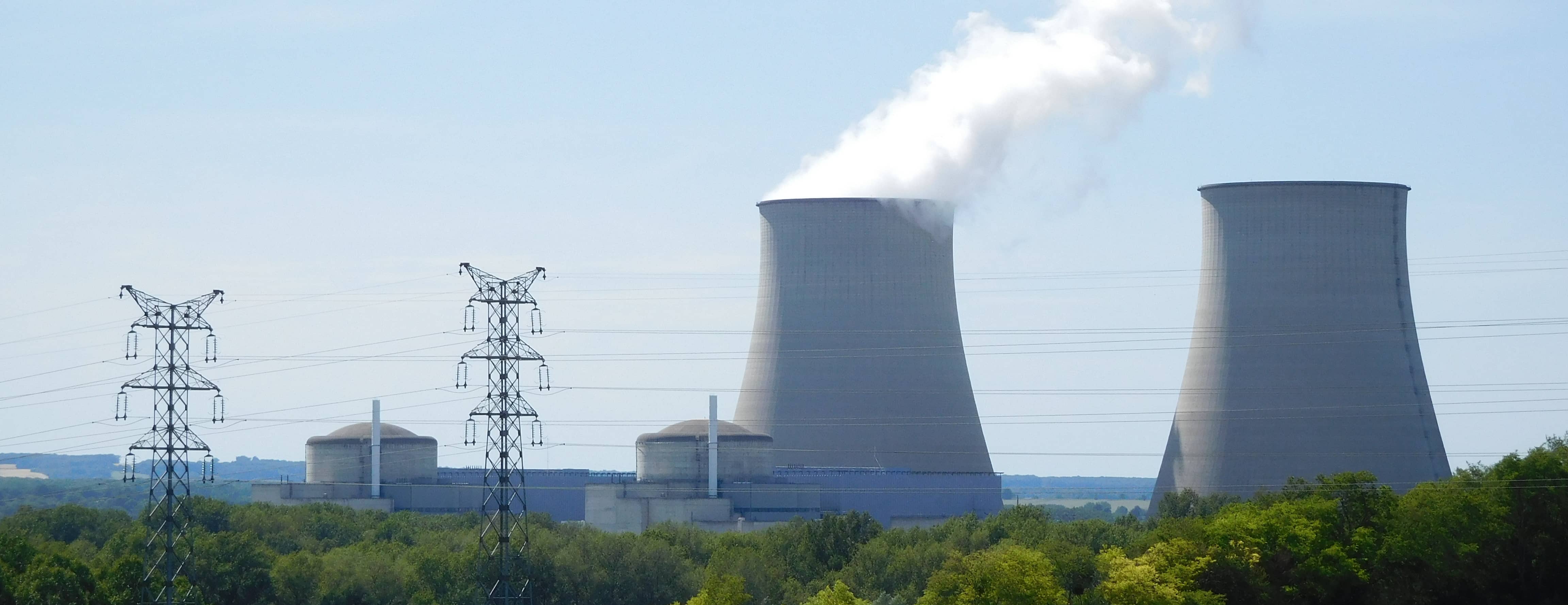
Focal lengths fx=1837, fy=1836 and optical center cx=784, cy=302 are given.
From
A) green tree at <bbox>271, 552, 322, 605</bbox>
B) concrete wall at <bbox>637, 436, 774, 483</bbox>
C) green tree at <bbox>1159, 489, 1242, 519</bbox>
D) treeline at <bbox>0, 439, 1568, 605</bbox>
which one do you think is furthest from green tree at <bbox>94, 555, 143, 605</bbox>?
green tree at <bbox>1159, 489, 1242, 519</bbox>

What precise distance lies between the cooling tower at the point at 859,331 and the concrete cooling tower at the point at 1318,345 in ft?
17.3

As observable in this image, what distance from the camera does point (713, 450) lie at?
38.5 m

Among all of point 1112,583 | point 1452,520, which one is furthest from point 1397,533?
point 1112,583

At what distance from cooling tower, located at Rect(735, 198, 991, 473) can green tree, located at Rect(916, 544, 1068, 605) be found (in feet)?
47.2

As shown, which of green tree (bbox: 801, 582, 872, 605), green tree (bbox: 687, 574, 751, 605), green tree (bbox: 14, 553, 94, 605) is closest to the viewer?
green tree (bbox: 801, 582, 872, 605)

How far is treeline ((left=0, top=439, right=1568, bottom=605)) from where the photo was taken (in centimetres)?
2159

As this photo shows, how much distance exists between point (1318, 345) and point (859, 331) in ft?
28.0

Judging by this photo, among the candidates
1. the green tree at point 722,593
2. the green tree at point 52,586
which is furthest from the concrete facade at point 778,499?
the green tree at point 52,586

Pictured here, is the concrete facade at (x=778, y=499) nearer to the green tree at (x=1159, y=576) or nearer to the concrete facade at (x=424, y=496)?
the concrete facade at (x=424, y=496)

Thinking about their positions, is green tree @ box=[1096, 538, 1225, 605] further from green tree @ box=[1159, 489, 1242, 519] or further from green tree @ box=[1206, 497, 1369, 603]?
green tree @ box=[1159, 489, 1242, 519]

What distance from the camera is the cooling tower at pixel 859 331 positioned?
115 feet

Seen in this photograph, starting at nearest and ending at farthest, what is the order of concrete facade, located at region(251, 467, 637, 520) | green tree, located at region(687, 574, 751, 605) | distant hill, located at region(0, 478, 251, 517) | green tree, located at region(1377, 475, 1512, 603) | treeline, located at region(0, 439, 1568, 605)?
green tree, located at region(687, 574, 751, 605) → treeline, located at region(0, 439, 1568, 605) → green tree, located at region(1377, 475, 1512, 603) → concrete facade, located at region(251, 467, 637, 520) → distant hill, located at region(0, 478, 251, 517)

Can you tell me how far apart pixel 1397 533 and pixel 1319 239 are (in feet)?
37.0

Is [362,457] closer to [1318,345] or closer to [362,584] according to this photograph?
[362,584]
